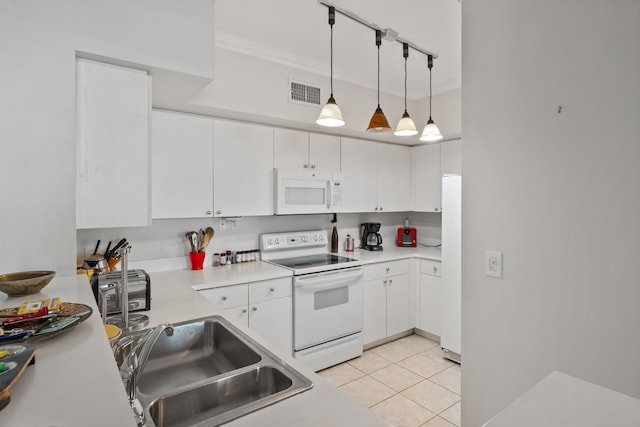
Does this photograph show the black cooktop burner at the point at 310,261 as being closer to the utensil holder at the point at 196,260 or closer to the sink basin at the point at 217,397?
the utensil holder at the point at 196,260

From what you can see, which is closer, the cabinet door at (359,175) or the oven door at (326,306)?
the oven door at (326,306)

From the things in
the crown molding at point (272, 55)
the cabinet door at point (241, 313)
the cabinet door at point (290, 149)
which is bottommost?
the cabinet door at point (241, 313)

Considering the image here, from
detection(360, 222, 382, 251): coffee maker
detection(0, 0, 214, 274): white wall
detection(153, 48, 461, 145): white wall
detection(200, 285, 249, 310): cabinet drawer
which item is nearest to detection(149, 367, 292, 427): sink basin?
detection(0, 0, 214, 274): white wall

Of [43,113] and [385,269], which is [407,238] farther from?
[43,113]

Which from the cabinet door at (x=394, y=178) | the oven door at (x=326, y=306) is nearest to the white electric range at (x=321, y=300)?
the oven door at (x=326, y=306)

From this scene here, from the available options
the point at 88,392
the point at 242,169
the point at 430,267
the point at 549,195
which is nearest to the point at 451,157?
the point at 430,267

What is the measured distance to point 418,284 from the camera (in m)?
3.62

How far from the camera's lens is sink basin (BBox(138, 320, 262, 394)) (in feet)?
4.65

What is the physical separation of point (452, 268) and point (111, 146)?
2.73 m

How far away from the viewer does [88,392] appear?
58 cm

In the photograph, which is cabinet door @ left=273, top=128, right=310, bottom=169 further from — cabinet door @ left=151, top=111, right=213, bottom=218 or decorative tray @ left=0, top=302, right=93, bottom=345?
decorative tray @ left=0, top=302, right=93, bottom=345

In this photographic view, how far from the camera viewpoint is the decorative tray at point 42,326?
2.54 feet

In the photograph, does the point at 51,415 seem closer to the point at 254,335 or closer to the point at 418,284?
the point at 254,335

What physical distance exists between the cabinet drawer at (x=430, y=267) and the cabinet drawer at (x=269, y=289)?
4.99 feet
